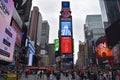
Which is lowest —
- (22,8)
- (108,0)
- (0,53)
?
(0,53)

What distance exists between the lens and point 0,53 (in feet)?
50.8

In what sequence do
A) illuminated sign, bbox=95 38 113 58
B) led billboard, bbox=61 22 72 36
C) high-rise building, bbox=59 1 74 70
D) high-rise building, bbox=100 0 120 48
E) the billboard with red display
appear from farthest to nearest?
the billboard with red display
high-rise building, bbox=59 1 74 70
led billboard, bbox=61 22 72 36
illuminated sign, bbox=95 38 113 58
high-rise building, bbox=100 0 120 48

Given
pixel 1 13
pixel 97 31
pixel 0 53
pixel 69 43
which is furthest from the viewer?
pixel 97 31

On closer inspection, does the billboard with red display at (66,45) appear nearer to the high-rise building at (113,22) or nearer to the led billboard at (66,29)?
the led billboard at (66,29)

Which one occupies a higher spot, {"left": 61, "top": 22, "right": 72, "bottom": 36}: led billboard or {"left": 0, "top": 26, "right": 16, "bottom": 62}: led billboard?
{"left": 61, "top": 22, "right": 72, "bottom": 36}: led billboard

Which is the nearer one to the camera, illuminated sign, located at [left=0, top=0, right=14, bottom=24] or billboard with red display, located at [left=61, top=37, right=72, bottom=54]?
illuminated sign, located at [left=0, top=0, right=14, bottom=24]

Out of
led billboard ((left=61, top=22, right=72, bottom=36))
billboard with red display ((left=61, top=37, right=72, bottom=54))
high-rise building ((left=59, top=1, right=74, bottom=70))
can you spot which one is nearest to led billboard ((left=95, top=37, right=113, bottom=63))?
billboard with red display ((left=61, top=37, right=72, bottom=54))

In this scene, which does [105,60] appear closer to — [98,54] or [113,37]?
[98,54]

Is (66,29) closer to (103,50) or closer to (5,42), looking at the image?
(103,50)

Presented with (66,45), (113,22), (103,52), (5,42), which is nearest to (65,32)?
(66,45)

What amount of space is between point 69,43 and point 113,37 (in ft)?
137

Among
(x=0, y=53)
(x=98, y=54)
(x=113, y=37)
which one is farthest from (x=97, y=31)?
(x=0, y=53)

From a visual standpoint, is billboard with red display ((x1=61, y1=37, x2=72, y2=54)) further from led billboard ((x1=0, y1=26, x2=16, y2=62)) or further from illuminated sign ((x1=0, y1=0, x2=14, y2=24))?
illuminated sign ((x1=0, y1=0, x2=14, y2=24))

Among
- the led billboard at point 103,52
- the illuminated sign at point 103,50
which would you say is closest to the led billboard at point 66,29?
the illuminated sign at point 103,50
